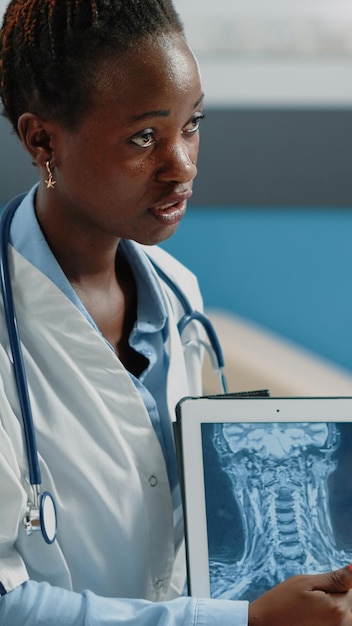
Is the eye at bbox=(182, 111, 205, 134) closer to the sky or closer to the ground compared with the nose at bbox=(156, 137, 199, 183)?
closer to the sky

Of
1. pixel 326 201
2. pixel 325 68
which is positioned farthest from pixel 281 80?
pixel 326 201

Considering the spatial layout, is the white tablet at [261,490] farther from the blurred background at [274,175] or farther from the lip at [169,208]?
the blurred background at [274,175]

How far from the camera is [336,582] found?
791mm

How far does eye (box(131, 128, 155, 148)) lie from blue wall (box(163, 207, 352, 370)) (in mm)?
795

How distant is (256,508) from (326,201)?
34.0 inches

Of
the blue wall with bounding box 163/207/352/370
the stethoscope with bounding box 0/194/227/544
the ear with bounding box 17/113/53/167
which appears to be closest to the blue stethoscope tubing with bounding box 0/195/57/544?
the stethoscope with bounding box 0/194/227/544

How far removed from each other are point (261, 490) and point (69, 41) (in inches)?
17.1

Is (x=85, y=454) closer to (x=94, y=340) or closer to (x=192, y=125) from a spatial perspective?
(x=94, y=340)

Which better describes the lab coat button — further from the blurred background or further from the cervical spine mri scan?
the blurred background

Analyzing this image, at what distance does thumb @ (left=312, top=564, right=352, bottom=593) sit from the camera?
787 mm

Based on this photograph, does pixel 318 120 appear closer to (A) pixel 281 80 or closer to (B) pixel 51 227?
(A) pixel 281 80

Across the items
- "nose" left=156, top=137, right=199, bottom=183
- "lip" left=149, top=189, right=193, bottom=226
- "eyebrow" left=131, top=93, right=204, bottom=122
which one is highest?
"eyebrow" left=131, top=93, right=204, bottom=122

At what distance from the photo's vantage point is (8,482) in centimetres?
80

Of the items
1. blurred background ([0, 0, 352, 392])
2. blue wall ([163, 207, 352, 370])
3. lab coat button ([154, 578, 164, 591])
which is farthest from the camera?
blue wall ([163, 207, 352, 370])
